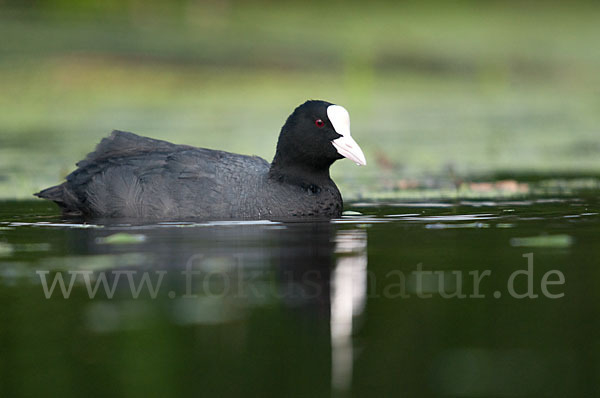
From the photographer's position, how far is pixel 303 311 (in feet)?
15.1

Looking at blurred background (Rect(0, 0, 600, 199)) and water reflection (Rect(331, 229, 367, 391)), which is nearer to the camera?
water reflection (Rect(331, 229, 367, 391))

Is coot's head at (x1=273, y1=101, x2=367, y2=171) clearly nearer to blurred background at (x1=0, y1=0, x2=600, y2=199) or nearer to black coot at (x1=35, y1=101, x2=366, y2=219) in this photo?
black coot at (x1=35, y1=101, x2=366, y2=219)

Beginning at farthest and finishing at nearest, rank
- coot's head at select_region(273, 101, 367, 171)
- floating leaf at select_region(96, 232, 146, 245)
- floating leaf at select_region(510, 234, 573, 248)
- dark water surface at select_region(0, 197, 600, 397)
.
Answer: coot's head at select_region(273, 101, 367, 171) → floating leaf at select_region(96, 232, 146, 245) → floating leaf at select_region(510, 234, 573, 248) → dark water surface at select_region(0, 197, 600, 397)

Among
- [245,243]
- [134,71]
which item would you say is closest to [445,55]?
[134,71]

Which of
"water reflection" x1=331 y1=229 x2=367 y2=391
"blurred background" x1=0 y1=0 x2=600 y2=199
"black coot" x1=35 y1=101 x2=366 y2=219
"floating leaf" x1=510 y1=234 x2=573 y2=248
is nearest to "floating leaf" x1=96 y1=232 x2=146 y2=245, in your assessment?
"black coot" x1=35 y1=101 x2=366 y2=219

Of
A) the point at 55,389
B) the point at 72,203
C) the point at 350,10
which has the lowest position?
the point at 55,389

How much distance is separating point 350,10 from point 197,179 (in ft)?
60.7

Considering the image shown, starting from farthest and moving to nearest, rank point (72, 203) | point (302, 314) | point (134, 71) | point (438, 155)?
point (134, 71), point (438, 155), point (72, 203), point (302, 314)

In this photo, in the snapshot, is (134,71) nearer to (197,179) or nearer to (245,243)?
(197,179)

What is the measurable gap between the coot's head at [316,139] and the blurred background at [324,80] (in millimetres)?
1920

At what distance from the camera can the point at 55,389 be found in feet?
11.8

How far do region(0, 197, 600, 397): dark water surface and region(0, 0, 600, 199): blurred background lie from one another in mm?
3537

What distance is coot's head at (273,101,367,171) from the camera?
791 centimetres

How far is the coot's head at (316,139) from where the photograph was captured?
311 inches
